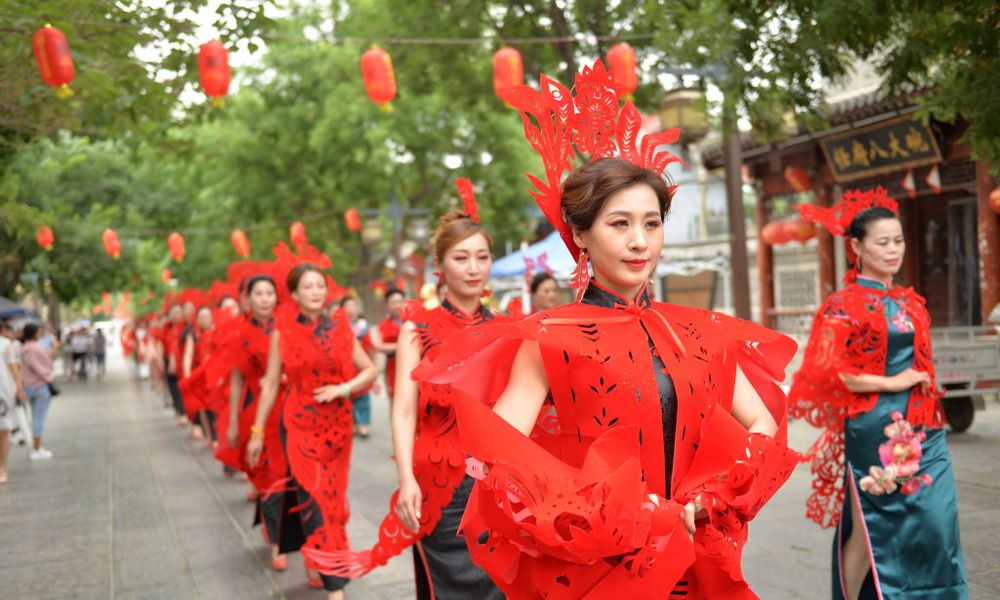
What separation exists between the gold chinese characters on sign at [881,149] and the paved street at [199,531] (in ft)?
12.9

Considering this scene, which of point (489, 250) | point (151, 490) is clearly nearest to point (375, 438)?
point (151, 490)

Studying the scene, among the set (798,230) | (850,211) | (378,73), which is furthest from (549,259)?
(850,211)

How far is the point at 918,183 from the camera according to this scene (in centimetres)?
1497

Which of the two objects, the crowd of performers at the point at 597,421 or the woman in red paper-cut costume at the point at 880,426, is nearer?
the crowd of performers at the point at 597,421

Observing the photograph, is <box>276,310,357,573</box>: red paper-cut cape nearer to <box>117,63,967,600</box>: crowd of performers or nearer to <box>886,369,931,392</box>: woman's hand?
<box>117,63,967,600</box>: crowd of performers

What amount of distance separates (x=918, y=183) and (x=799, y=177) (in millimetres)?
2200

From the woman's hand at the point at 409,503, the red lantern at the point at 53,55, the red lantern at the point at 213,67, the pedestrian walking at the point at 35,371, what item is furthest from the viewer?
the pedestrian walking at the point at 35,371

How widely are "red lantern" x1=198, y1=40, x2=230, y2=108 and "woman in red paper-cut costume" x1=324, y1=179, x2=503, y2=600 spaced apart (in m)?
4.82

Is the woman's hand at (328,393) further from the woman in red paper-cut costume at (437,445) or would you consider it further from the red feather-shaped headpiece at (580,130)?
the red feather-shaped headpiece at (580,130)

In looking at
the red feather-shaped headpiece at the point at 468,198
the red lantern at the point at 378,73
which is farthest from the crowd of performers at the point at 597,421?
the red lantern at the point at 378,73

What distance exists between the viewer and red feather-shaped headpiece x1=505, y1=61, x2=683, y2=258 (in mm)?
2479

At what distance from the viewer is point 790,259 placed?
2436cm

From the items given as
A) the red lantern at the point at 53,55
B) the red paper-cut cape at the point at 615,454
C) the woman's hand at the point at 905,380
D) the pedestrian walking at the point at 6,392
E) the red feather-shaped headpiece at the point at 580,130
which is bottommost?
the pedestrian walking at the point at 6,392

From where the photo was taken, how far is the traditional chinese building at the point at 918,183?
1318 cm
